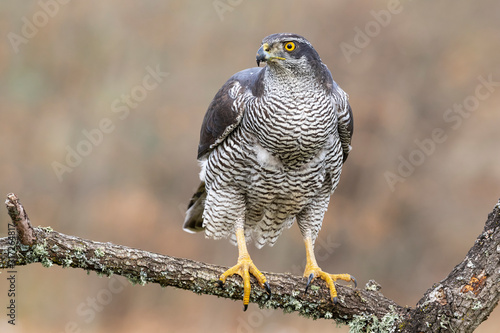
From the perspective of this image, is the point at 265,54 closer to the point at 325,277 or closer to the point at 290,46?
the point at 290,46

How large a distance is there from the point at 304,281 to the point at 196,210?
1.66 meters

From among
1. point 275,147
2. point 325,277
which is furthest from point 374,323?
point 275,147

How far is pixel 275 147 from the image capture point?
14.0 ft

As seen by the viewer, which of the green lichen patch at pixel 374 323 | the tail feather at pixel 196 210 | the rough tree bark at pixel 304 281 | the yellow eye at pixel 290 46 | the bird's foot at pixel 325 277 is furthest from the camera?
the tail feather at pixel 196 210

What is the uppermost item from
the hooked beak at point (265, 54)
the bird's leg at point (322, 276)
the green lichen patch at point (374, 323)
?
the hooked beak at point (265, 54)

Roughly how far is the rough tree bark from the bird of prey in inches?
5.1

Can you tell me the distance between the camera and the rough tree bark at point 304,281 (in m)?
3.19

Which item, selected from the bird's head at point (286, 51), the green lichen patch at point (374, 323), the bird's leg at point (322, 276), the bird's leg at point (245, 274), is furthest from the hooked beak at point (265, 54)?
the green lichen patch at point (374, 323)

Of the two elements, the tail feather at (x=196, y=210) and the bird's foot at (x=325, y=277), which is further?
the tail feather at (x=196, y=210)

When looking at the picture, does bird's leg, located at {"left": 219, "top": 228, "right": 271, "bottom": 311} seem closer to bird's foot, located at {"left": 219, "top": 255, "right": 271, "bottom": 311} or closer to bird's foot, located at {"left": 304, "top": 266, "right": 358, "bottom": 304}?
bird's foot, located at {"left": 219, "top": 255, "right": 271, "bottom": 311}

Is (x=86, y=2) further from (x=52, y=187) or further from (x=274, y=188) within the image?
(x=274, y=188)

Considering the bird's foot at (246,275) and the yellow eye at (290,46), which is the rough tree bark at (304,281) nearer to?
the bird's foot at (246,275)

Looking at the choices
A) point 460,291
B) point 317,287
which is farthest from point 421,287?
point 460,291

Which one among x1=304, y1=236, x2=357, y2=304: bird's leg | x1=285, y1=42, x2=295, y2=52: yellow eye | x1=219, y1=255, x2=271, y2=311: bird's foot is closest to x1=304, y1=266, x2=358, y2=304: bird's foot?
x1=304, y1=236, x2=357, y2=304: bird's leg
